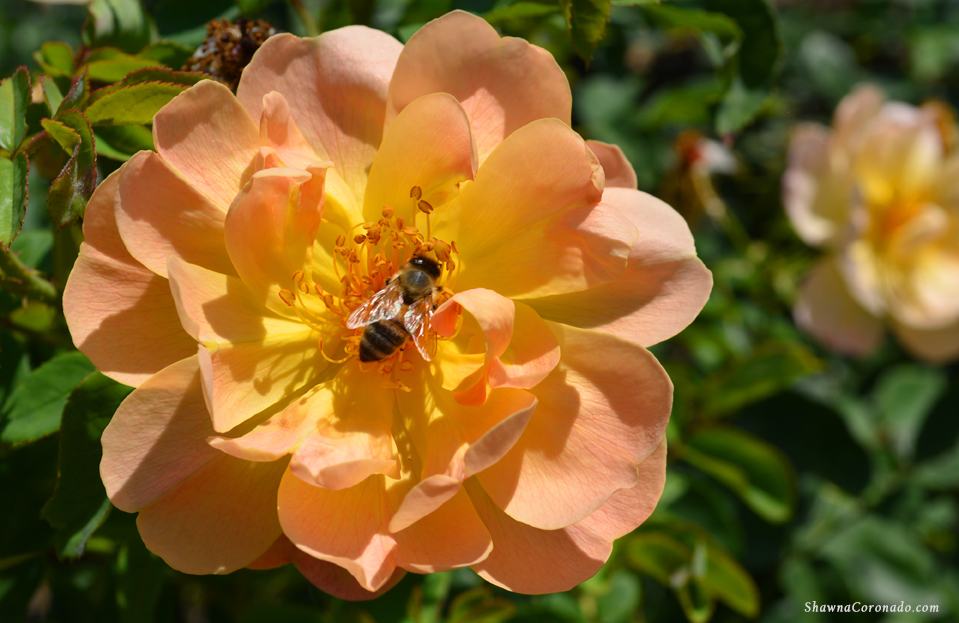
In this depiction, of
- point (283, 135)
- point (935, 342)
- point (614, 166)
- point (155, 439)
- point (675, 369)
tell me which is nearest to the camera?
point (155, 439)

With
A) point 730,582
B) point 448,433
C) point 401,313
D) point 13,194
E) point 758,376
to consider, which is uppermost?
point 13,194

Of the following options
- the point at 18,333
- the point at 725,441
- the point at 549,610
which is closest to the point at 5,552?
the point at 18,333

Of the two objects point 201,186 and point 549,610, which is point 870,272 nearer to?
point 549,610

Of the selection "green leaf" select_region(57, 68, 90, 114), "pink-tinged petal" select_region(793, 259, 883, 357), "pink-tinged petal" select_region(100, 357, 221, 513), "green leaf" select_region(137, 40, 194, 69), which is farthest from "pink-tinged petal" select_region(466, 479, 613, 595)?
"pink-tinged petal" select_region(793, 259, 883, 357)

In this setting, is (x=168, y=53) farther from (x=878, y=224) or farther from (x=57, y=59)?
(x=878, y=224)

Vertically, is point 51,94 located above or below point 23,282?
above

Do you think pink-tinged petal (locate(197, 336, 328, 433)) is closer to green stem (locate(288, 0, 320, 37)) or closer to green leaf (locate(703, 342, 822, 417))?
green stem (locate(288, 0, 320, 37))

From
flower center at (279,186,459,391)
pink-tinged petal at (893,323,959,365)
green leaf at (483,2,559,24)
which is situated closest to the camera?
flower center at (279,186,459,391)

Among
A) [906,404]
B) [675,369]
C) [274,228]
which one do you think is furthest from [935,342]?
[274,228]
